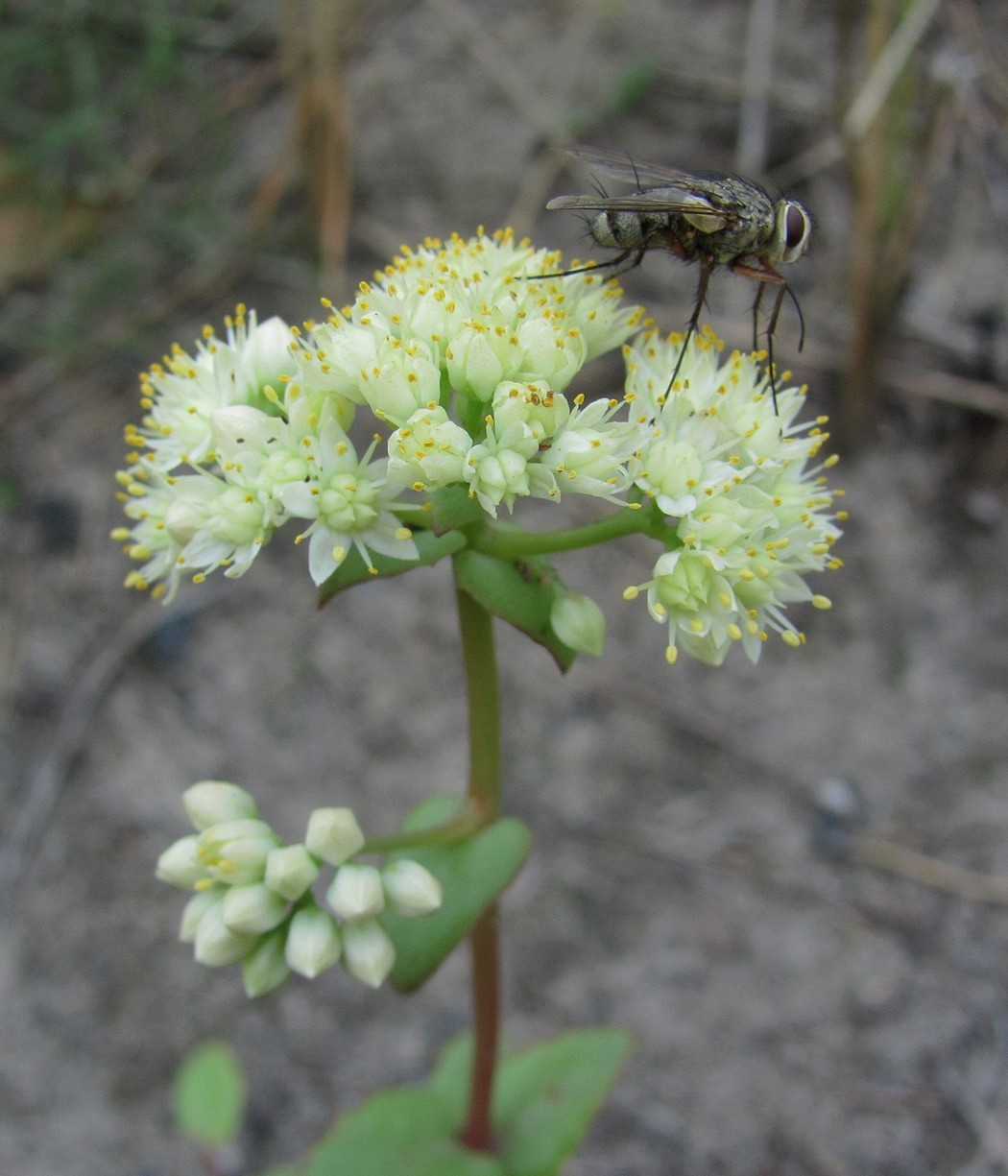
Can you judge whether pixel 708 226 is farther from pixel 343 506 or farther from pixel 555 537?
pixel 343 506

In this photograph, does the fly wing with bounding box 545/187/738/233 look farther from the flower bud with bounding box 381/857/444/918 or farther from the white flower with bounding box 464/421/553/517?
the flower bud with bounding box 381/857/444/918

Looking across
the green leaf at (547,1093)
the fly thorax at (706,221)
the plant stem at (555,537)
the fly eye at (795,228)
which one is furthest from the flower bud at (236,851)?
the fly eye at (795,228)

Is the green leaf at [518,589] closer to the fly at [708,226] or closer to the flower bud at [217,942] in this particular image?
the fly at [708,226]

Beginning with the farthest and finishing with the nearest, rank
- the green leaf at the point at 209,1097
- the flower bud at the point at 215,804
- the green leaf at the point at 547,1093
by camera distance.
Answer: the green leaf at the point at 209,1097 < the green leaf at the point at 547,1093 < the flower bud at the point at 215,804

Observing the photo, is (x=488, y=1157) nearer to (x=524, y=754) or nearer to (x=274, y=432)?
(x=524, y=754)

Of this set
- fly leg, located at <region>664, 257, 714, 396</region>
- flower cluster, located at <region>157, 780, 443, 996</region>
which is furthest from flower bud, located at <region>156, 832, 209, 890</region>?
fly leg, located at <region>664, 257, 714, 396</region>

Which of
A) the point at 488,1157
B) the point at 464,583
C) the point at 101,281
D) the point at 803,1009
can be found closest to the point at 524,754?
the point at 803,1009
